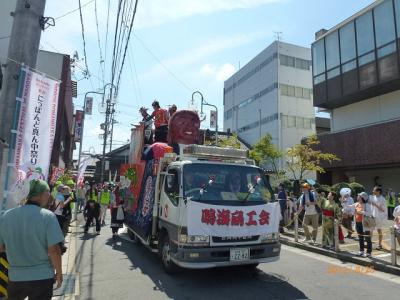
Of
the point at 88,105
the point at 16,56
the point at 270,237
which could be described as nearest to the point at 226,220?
the point at 270,237

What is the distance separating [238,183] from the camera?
7297 millimetres

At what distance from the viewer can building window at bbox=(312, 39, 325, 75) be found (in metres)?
26.6

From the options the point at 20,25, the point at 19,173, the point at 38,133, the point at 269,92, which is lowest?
the point at 19,173

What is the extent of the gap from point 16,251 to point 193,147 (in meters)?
4.59

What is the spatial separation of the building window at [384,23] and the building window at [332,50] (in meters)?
3.55

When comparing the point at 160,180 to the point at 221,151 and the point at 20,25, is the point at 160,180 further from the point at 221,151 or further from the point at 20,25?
the point at 20,25

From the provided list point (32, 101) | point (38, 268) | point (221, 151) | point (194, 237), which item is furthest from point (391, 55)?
point (38, 268)

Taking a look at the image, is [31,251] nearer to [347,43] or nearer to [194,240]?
[194,240]

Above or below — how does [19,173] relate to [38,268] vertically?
above

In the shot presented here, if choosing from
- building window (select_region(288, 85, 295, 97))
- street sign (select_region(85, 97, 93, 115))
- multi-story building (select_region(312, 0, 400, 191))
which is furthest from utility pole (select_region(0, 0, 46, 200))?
building window (select_region(288, 85, 295, 97))

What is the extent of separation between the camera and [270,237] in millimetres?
6961

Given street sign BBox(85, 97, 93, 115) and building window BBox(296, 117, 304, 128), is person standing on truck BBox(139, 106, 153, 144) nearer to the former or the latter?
street sign BBox(85, 97, 93, 115)

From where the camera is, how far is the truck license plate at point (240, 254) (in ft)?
21.3

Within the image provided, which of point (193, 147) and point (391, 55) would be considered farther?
point (391, 55)
